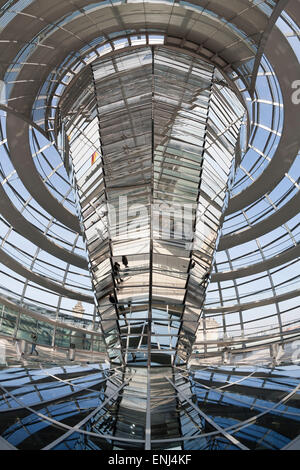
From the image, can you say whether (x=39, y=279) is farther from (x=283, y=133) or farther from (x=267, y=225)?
(x=283, y=133)

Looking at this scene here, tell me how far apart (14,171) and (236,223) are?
16711 millimetres

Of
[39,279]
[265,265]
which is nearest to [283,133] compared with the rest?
[265,265]

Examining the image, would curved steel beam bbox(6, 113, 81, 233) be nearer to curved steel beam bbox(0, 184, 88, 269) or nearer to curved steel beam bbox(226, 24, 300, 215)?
curved steel beam bbox(0, 184, 88, 269)

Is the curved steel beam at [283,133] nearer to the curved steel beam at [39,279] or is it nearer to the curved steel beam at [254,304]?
the curved steel beam at [254,304]

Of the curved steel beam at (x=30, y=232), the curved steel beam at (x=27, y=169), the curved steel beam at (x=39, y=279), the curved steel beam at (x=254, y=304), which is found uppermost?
the curved steel beam at (x=27, y=169)

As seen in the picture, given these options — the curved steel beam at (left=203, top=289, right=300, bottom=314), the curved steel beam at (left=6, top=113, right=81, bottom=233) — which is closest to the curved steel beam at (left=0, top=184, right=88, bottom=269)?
the curved steel beam at (left=6, top=113, right=81, bottom=233)

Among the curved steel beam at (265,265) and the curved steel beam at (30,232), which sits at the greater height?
the curved steel beam at (30,232)

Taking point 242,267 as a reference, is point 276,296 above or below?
below

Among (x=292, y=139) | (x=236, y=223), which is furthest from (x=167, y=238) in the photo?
(x=236, y=223)

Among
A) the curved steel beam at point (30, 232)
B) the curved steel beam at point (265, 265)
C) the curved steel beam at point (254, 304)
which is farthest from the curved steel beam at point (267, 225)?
the curved steel beam at point (30, 232)

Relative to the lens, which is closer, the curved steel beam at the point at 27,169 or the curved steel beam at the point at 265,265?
the curved steel beam at the point at 27,169

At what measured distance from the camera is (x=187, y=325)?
1348cm

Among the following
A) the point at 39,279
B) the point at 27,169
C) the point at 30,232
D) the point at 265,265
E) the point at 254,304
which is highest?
the point at 27,169
